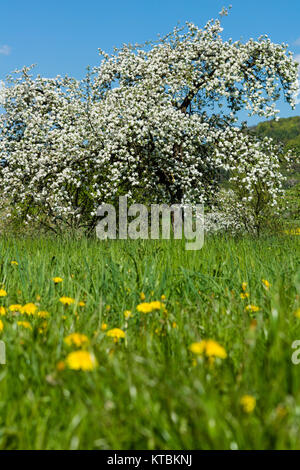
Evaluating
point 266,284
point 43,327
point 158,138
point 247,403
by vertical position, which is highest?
point 158,138

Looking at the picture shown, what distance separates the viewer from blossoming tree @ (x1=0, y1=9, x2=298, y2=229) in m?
9.48

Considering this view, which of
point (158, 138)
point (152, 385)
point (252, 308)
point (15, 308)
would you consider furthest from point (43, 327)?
point (158, 138)

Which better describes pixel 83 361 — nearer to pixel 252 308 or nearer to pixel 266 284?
pixel 252 308

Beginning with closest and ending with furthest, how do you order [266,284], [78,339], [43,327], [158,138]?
[78,339]
[43,327]
[266,284]
[158,138]

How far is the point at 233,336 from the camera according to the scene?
1.93 metres

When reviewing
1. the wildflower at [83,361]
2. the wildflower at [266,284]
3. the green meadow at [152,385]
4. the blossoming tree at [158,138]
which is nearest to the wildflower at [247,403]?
the green meadow at [152,385]

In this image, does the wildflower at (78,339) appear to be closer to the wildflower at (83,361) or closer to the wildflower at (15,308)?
the wildflower at (83,361)

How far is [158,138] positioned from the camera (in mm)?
9367

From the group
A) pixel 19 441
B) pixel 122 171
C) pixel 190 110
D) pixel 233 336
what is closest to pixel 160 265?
pixel 233 336

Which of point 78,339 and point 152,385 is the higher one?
point 78,339

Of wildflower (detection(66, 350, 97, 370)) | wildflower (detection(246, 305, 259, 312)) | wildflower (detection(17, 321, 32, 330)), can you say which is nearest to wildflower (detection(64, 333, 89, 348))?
wildflower (detection(66, 350, 97, 370))

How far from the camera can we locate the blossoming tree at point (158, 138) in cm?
948

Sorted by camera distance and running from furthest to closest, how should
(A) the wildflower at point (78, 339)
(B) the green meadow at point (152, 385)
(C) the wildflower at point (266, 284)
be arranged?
(C) the wildflower at point (266, 284) < (A) the wildflower at point (78, 339) < (B) the green meadow at point (152, 385)

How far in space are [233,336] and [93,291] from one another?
4.07 feet
